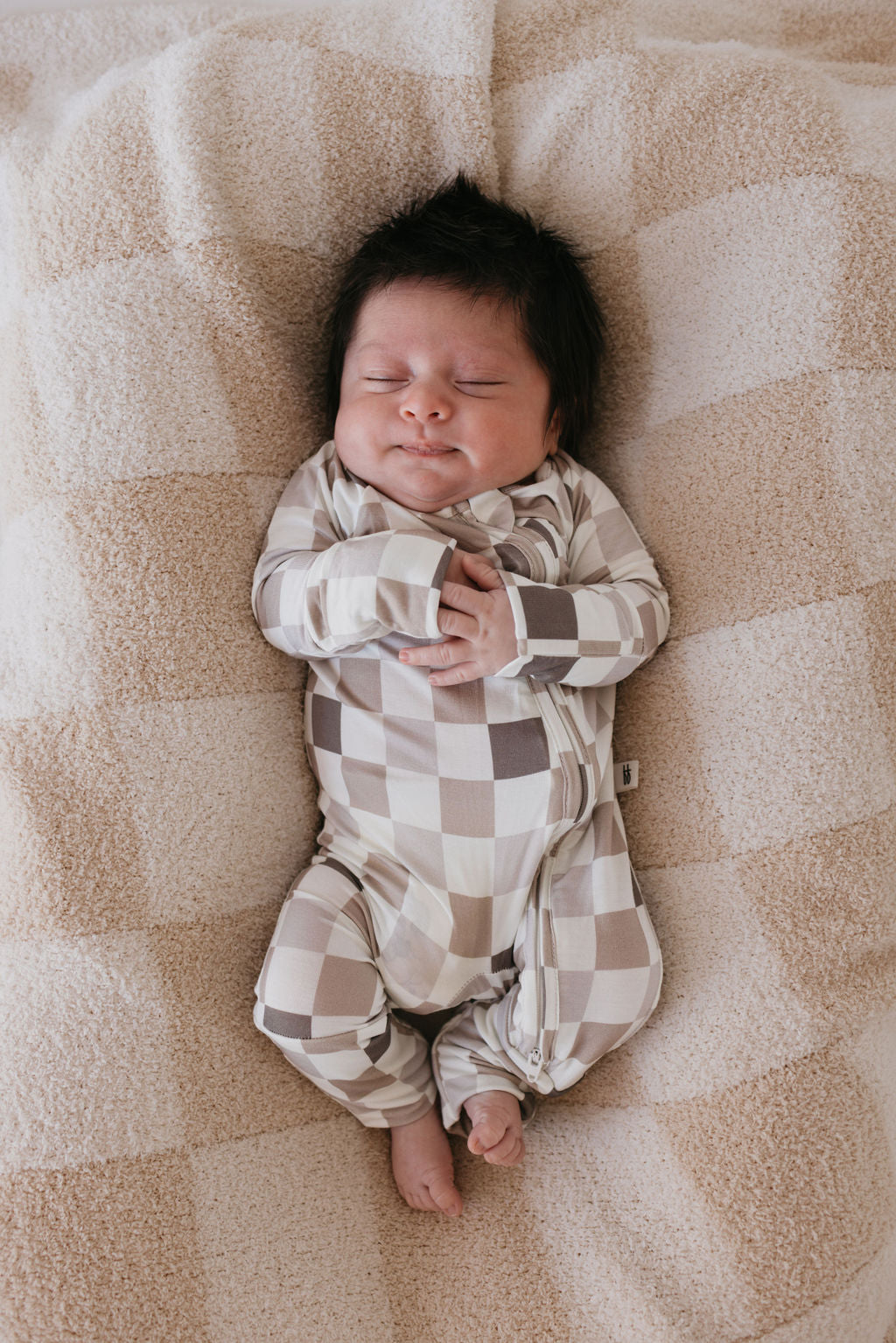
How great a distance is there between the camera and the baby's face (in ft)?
4.40

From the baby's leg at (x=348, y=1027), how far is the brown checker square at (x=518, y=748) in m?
0.26

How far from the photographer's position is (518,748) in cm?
134

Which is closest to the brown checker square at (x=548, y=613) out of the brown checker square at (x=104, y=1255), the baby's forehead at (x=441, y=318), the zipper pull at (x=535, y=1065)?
the baby's forehead at (x=441, y=318)

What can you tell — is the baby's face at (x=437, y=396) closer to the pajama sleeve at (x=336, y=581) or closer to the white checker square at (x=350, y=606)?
the pajama sleeve at (x=336, y=581)

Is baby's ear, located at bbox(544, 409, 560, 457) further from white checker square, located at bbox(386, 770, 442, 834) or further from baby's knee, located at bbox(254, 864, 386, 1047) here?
baby's knee, located at bbox(254, 864, 386, 1047)

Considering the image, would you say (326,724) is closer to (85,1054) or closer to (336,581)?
(336,581)

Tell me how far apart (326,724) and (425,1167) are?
2.00ft

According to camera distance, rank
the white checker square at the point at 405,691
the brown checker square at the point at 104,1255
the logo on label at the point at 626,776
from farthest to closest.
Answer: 1. the logo on label at the point at 626,776
2. the white checker square at the point at 405,691
3. the brown checker square at the point at 104,1255

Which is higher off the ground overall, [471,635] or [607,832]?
[471,635]

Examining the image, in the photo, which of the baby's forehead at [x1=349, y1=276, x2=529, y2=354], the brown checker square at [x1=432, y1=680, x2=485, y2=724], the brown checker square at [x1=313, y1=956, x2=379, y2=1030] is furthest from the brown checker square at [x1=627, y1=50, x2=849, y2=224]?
the brown checker square at [x1=313, y1=956, x2=379, y2=1030]

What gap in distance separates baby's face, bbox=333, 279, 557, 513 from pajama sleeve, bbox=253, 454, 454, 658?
74 mm

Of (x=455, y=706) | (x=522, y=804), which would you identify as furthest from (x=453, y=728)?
(x=522, y=804)

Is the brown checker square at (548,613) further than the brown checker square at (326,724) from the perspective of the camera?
No

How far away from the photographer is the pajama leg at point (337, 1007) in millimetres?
1268
